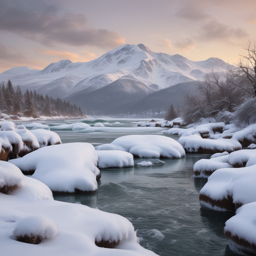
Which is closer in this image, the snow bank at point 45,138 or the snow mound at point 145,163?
the snow mound at point 145,163

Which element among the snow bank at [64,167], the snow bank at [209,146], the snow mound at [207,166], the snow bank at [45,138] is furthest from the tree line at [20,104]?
the snow mound at [207,166]

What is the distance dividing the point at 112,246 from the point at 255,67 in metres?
31.3

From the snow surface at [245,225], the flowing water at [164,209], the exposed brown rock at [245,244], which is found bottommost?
the flowing water at [164,209]

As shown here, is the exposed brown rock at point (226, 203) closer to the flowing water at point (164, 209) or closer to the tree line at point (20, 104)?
the flowing water at point (164, 209)

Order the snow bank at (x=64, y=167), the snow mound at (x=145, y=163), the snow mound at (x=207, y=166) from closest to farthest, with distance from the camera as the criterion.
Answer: the snow bank at (x=64, y=167), the snow mound at (x=207, y=166), the snow mound at (x=145, y=163)

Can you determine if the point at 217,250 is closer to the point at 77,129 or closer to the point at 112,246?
the point at 112,246

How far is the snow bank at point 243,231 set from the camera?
162 inches

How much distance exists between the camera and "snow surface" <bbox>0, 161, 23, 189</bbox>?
4.61m

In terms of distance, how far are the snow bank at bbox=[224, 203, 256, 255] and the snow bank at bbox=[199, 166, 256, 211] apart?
98 centimetres

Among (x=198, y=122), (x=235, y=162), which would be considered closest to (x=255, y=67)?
(x=198, y=122)

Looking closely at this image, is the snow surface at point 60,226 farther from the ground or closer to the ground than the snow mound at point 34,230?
closer to the ground

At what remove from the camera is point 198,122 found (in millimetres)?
40594

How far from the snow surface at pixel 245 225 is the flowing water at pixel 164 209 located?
1.90 feet

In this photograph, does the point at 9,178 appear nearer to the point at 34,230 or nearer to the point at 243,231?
the point at 34,230
